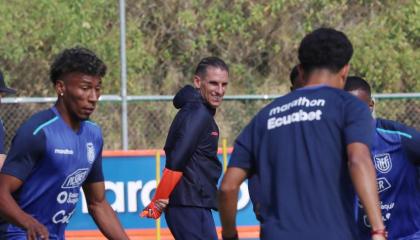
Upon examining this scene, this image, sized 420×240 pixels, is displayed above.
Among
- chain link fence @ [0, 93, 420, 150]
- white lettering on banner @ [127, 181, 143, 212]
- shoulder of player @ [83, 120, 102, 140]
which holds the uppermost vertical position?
shoulder of player @ [83, 120, 102, 140]

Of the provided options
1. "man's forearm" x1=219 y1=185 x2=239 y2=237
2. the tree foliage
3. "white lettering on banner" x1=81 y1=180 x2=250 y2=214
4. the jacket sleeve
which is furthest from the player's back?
the tree foliage

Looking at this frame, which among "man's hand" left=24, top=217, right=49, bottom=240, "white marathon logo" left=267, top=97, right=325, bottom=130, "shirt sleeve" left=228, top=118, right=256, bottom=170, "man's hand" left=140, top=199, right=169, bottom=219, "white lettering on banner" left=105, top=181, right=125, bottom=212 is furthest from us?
"white lettering on banner" left=105, top=181, right=125, bottom=212

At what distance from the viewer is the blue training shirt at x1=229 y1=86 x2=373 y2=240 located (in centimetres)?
515

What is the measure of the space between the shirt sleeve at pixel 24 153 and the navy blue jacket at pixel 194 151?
8.47ft

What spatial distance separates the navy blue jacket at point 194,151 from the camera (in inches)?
341

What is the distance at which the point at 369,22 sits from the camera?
58.1ft

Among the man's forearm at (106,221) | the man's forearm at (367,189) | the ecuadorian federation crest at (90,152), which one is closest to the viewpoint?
the man's forearm at (367,189)

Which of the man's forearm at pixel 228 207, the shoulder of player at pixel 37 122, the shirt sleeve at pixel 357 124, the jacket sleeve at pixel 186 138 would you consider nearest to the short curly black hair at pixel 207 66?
the jacket sleeve at pixel 186 138

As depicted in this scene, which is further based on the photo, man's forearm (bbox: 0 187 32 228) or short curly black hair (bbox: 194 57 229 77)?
short curly black hair (bbox: 194 57 229 77)

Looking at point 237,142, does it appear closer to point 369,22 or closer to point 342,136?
point 342,136

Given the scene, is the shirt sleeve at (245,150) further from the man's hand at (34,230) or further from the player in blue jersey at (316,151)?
the man's hand at (34,230)

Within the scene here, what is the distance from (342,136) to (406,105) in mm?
11026

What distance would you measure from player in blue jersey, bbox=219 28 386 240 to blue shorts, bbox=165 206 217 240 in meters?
3.56

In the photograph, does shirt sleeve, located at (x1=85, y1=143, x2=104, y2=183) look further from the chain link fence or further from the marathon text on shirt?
the chain link fence
